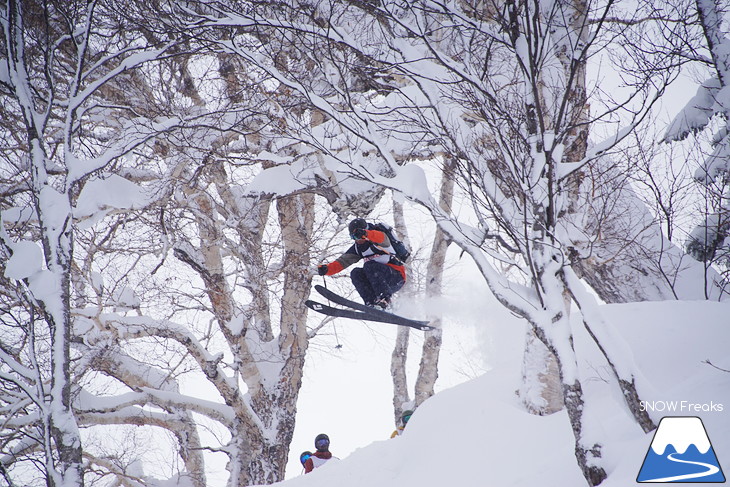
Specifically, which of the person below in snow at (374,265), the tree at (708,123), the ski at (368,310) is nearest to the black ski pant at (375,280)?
the person below in snow at (374,265)

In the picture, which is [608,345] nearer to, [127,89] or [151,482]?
[127,89]

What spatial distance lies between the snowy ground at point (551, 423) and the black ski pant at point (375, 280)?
1.92 meters

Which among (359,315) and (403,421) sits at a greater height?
(359,315)

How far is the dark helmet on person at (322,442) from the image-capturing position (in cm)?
866

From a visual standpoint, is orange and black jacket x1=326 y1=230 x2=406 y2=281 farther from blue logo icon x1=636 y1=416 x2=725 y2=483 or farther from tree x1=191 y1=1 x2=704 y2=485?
blue logo icon x1=636 y1=416 x2=725 y2=483

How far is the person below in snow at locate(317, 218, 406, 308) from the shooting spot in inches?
249

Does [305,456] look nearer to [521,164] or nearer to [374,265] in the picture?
[374,265]

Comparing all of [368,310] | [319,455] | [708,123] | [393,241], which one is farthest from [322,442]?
[708,123]

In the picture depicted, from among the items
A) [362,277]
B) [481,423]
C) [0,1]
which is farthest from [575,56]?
[0,1]

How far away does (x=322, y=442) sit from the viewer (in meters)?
8.67

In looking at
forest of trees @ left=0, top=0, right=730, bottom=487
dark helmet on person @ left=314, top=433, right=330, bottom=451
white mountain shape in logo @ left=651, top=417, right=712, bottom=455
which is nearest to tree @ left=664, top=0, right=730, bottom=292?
forest of trees @ left=0, top=0, right=730, bottom=487

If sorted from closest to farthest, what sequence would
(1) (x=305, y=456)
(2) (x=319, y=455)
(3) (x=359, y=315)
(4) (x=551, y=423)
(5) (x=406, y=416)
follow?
(4) (x=551, y=423), (3) (x=359, y=315), (2) (x=319, y=455), (1) (x=305, y=456), (5) (x=406, y=416)

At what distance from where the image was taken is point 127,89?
26.0ft

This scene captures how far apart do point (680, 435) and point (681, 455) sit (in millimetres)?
226
